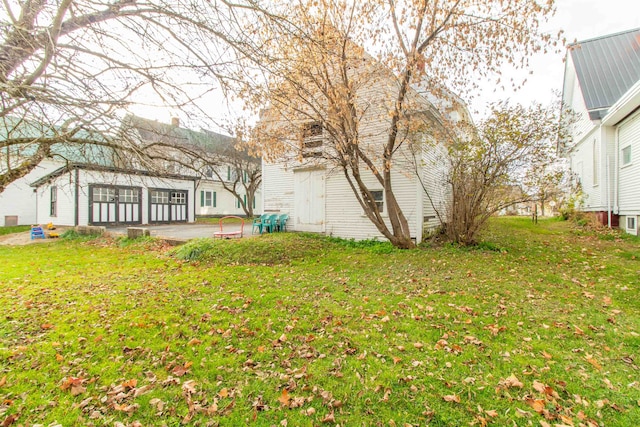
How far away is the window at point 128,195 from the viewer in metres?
17.8

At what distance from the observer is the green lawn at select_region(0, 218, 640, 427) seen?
8.05 feet

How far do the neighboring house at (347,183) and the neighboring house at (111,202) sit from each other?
7.83 m

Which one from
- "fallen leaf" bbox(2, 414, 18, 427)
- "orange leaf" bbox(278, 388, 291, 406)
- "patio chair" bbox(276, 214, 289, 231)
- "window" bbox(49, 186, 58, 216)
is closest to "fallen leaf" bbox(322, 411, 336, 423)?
"orange leaf" bbox(278, 388, 291, 406)

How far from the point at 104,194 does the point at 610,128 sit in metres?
24.2

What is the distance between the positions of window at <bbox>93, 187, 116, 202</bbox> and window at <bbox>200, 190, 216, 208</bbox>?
8870 mm

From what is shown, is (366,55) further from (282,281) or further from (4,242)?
(4,242)

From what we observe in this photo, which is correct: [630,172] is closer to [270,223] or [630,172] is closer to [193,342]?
[270,223]

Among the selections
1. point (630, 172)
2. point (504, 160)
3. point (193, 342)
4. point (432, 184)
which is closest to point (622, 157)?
point (630, 172)

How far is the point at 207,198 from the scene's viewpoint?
26.7 metres

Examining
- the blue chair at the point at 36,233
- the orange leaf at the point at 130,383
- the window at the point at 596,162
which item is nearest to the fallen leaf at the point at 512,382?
the orange leaf at the point at 130,383

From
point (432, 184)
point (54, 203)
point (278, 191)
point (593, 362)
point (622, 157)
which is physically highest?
point (622, 157)

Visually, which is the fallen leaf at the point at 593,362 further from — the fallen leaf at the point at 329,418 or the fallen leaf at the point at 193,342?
the fallen leaf at the point at 193,342

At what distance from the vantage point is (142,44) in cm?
384

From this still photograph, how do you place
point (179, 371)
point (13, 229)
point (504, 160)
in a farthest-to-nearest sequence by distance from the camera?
point (13, 229) → point (504, 160) → point (179, 371)
